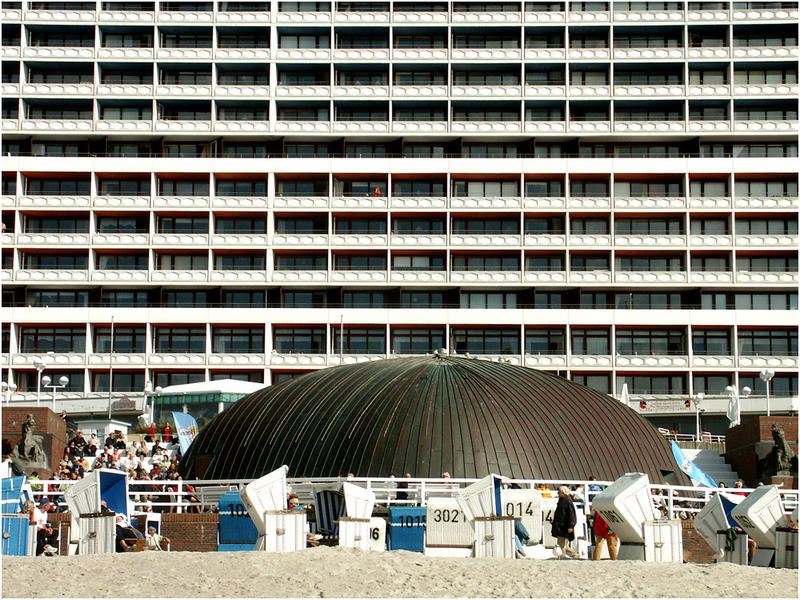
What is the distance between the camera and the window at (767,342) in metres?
103

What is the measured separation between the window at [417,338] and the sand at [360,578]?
3039 inches

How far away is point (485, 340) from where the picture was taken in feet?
337

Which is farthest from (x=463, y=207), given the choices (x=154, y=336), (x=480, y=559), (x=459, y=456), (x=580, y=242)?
(x=480, y=559)

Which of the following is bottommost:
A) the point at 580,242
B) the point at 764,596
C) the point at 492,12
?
the point at 764,596

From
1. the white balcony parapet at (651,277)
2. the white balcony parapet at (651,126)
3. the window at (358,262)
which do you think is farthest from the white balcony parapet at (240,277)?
the white balcony parapet at (651,126)

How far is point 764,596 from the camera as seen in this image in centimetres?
2280

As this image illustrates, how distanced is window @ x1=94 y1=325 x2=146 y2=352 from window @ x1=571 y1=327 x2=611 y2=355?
31.1m

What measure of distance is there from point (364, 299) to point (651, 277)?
68.7 ft

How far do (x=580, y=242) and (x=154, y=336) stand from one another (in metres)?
31.6

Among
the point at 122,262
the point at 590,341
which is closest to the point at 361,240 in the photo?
the point at 122,262

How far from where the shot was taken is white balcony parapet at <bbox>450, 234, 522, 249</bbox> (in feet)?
339

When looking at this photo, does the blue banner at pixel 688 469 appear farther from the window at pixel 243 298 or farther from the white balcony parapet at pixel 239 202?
the white balcony parapet at pixel 239 202

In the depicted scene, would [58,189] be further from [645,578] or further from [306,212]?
[645,578]

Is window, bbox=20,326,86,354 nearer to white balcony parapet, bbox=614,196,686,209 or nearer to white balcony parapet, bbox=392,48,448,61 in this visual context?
white balcony parapet, bbox=392,48,448,61
